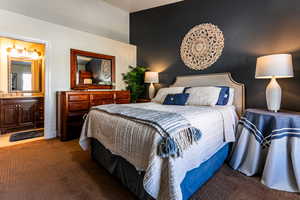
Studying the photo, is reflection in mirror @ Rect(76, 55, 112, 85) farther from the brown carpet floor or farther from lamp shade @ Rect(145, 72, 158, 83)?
the brown carpet floor

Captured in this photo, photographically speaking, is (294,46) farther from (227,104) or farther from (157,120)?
(157,120)

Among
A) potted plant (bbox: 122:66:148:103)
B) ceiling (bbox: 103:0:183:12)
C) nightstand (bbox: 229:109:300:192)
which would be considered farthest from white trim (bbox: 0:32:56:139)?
nightstand (bbox: 229:109:300:192)

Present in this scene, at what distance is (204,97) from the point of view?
261cm

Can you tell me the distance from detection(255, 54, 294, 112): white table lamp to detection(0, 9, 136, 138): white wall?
3433 mm

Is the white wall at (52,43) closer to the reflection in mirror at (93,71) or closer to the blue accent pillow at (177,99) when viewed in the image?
the reflection in mirror at (93,71)

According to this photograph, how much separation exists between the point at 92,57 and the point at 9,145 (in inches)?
94.4

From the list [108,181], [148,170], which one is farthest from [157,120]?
[108,181]

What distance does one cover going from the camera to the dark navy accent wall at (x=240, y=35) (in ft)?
7.71

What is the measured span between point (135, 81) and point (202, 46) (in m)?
1.99

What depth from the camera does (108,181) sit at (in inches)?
67.1

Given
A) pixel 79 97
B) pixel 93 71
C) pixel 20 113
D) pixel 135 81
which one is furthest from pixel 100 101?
pixel 20 113

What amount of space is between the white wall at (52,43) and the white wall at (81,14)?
0.45 metres

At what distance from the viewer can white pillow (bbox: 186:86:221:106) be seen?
254 centimetres

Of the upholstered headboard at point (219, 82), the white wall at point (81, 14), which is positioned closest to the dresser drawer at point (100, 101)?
the upholstered headboard at point (219, 82)
